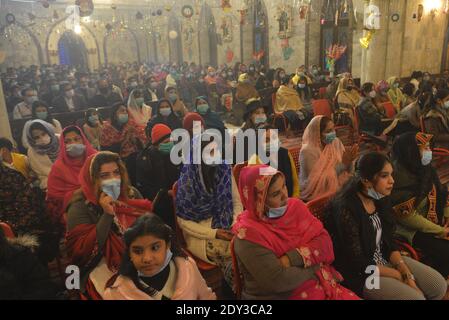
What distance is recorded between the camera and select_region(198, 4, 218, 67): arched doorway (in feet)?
57.9

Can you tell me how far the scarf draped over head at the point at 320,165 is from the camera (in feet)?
10.7

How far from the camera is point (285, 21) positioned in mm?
12883

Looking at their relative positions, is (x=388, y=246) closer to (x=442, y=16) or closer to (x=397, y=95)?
(x=397, y=95)

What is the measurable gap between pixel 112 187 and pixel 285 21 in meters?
12.1

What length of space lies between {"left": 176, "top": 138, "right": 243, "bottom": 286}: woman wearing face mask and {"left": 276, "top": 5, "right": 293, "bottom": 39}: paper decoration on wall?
11374 millimetres

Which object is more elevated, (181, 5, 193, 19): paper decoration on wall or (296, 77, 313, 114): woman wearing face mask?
(181, 5, 193, 19): paper decoration on wall

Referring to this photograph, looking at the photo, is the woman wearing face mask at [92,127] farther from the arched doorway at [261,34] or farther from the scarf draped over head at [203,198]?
the arched doorway at [261,34]

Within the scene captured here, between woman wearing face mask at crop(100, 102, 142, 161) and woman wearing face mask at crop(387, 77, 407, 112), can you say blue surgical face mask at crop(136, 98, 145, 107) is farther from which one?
woman wearing face mask at crop(387, 77, 407, 112)

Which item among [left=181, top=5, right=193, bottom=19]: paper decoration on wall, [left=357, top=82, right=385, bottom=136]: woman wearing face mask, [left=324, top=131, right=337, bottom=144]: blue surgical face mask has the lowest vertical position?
[left=357, top=82, right=385, bottom=136]: woman wearing face mask

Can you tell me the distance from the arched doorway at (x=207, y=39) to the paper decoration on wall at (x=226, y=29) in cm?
132

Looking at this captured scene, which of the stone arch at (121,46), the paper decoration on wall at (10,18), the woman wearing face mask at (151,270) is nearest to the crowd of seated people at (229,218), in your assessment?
the woman wearing face mask at (151,270)

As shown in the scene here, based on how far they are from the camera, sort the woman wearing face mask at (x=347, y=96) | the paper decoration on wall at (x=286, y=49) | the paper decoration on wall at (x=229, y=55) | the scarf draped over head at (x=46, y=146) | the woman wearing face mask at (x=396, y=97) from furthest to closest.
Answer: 1. the paper decoration on wall at (x=229, y=55)
2. the paper decoration on wall at (x=286, y=49)
3. the woman wearing face mask at (x=396, y=97)
4. the woman wearing face mask at (x=347, y=96)
5. the scarf draped over head at (x=46, y=146)

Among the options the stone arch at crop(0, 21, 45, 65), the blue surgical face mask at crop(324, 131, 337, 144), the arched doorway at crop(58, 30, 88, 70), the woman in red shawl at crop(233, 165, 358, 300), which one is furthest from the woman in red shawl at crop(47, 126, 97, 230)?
the arched doorway at crop(58, 30, 88, 70)

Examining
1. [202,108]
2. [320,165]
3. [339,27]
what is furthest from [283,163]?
[339,27]
